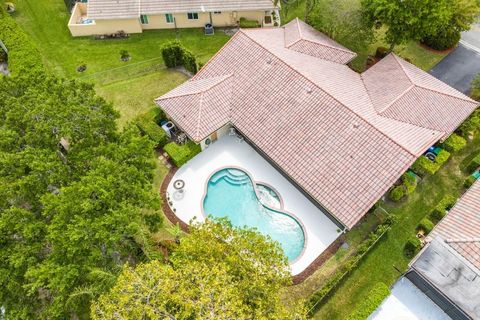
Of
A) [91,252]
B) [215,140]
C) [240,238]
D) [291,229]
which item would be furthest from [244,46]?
[91,252]

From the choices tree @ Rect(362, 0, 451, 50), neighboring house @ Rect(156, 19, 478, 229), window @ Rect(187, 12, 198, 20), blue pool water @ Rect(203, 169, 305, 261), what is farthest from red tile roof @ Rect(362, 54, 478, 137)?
window @ Rect(187, 12, 198, 20)

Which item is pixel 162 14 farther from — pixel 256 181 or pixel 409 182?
pixel 409 182

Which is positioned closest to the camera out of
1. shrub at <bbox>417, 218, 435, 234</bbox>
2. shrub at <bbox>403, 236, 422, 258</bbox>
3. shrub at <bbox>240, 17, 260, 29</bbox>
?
shrub at <bbox>403, 236, 422, 258</bbox>

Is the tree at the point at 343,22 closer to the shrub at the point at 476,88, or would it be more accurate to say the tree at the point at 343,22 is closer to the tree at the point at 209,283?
the shrub at the point at 476,88

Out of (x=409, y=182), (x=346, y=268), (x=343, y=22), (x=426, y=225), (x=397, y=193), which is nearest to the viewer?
(x=346, y=268)

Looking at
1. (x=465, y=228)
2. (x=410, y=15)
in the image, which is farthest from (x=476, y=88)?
(x=465, y=228)

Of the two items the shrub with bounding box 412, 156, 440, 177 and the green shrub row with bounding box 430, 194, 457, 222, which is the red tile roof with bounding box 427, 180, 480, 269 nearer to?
the green shrub row with bounding box 430, 194, 457, 222

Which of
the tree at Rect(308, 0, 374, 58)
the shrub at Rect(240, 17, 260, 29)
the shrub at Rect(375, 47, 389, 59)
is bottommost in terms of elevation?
the shrub at Rect(240, 17, 260, 29)
